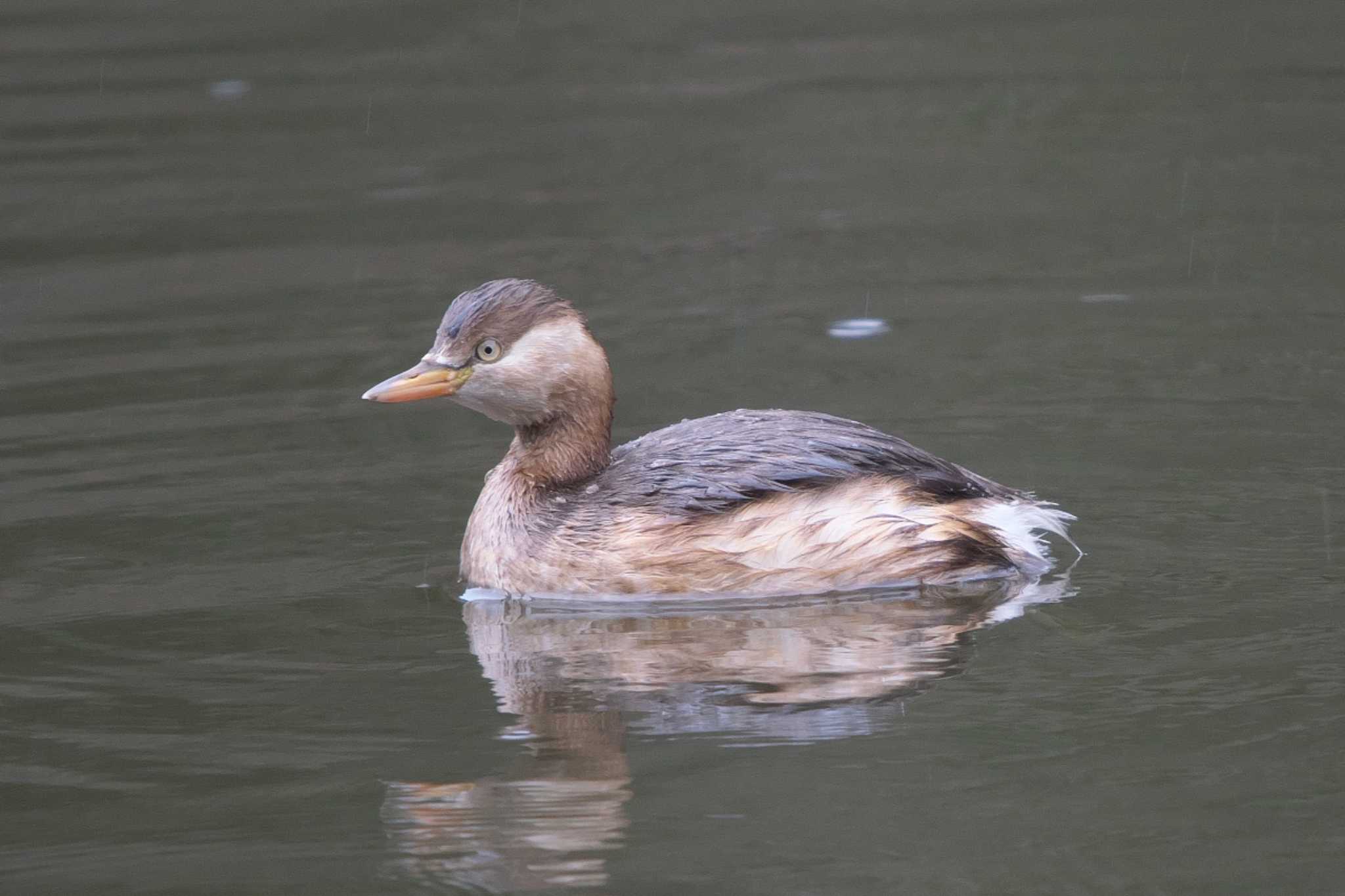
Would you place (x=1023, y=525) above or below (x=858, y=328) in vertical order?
below

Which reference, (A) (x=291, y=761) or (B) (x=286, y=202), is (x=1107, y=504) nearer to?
(A) (x=291, y=761)

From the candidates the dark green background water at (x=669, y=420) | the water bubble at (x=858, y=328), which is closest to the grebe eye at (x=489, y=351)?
the dark green background water at (x=669, y=420)

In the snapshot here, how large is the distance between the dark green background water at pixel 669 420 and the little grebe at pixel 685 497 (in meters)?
0.15

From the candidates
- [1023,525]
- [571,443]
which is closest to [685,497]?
[571,443]

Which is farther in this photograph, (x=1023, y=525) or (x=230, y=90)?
(x=230, y=90)

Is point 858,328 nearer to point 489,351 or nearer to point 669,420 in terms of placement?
point 669,420

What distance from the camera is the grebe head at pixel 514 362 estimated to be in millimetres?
6074

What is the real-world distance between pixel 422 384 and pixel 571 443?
531 mm

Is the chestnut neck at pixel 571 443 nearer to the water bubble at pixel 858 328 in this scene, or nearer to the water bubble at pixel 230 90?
the water bubble at pixel 858 328

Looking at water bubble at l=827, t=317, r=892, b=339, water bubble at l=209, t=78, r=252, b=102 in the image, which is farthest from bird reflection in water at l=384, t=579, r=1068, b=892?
water bubble at l=209, t=78, r=252, b=102

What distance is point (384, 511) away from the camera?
22.6ft

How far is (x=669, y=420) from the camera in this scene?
7.76 meters

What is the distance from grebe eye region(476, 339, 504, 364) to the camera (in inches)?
240

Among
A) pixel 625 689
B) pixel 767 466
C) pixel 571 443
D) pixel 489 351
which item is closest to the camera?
pixel 625 689
